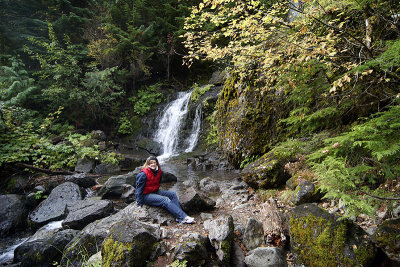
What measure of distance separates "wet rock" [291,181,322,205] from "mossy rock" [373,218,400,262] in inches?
47.7

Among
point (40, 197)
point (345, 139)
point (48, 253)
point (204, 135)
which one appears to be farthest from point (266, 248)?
point (204, 135)

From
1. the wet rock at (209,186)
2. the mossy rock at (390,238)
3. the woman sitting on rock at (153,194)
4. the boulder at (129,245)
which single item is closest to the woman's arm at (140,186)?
the woman sitting on rock at (153,194)

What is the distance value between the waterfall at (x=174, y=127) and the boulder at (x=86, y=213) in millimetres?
7138

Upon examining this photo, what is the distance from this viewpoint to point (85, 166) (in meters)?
10.6

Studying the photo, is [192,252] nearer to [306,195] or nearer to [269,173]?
[306,195]

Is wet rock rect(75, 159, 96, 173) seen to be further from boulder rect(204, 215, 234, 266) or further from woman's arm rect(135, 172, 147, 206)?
boulder rect(204, 215, 234, 266)

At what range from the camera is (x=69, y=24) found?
1655cm

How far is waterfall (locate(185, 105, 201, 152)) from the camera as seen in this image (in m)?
13.4

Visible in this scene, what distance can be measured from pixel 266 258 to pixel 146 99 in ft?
53.9

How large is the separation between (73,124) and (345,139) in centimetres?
1742

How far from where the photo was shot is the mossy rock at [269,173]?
16.1 feet

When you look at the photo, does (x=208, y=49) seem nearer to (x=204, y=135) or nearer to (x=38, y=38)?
(x=204, y=135)

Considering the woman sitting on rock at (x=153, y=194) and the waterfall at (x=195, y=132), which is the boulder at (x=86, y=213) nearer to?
the woman sitting on rock at (x=153, y=194)

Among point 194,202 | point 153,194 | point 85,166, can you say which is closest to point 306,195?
point 194,202
